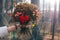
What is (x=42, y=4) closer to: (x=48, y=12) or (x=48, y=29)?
(x=48, y=12)

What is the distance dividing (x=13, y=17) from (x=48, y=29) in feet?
1.13

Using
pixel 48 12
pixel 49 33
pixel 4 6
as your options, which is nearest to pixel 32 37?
Result: pixel 49 33

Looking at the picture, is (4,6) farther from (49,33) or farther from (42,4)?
(49,33)

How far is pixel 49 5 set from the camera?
4.30 ft

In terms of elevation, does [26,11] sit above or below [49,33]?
above

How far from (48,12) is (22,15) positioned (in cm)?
25

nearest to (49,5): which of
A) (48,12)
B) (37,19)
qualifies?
(48,12)

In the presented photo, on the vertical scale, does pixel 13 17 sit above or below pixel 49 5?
below

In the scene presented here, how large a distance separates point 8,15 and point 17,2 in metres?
0.15

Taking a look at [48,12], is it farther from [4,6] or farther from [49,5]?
[4,6]

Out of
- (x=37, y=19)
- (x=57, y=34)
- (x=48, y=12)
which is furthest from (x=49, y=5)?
(x=57, y=34)

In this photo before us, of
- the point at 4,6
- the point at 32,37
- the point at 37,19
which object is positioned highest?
the point at 4,6

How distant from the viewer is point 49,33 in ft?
4.31

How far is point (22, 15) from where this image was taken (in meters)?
1.26
